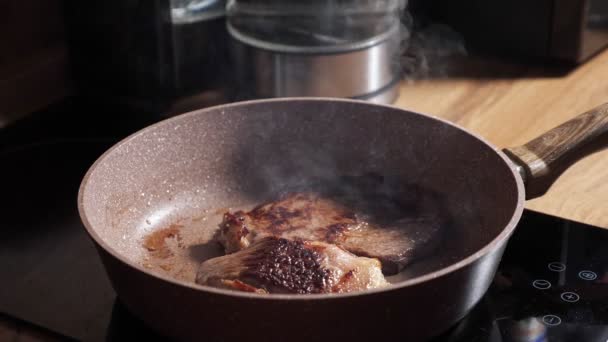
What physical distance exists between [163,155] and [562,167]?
48 cm

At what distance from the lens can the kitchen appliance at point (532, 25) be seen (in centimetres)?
144

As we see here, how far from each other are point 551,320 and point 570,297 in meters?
0.05

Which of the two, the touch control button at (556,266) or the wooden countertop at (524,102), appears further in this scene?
the wooden countertop at (524,102)

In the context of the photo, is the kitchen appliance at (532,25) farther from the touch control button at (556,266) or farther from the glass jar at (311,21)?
the touch control button at (556,266)

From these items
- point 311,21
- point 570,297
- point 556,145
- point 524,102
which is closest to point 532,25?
point 524,102

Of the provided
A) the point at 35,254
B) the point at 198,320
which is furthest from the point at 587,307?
the point at 35,254

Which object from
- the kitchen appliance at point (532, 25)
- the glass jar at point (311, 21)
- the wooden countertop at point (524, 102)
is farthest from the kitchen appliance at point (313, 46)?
the kitchen appliance at point (532, 25)

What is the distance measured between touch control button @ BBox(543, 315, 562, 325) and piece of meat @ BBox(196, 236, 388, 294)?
0.61 ft

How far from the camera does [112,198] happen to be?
92 cm

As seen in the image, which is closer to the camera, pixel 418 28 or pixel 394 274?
pixel 394 274

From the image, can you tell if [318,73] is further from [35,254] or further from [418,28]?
[35,254]

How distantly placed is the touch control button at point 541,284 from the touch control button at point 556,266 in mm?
31

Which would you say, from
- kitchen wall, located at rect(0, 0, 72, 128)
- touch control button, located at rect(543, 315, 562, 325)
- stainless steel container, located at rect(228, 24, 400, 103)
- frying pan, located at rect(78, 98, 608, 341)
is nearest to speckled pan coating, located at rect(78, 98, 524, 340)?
frying pan, located at rect(78, 98, 608, 341)

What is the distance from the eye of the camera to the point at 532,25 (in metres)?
1.49
